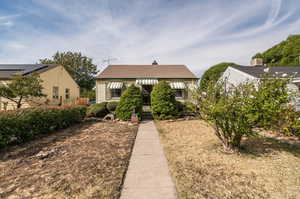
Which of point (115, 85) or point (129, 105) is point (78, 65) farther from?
point (129, 105)

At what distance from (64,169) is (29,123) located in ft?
13.7

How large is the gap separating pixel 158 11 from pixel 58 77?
615 inches

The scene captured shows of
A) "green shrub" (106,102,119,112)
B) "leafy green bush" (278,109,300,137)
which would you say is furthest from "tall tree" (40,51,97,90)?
"leafy green bush" (278,109,300,137)

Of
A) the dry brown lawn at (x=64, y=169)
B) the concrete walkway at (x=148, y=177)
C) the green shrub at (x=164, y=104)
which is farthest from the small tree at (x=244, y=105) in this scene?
the green shrub at (x=164, y=104)

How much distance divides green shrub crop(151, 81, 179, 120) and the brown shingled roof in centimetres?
579

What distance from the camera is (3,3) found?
8148 mm

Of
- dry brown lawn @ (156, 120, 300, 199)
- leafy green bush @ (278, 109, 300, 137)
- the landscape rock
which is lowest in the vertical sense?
dry brown lawn @ (156, 120, 300, 199)

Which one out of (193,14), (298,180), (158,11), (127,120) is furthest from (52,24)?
(298,180)

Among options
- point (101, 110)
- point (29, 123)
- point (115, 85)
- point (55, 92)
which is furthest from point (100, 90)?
point (29, 123)

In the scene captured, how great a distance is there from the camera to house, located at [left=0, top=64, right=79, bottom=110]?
14.0m

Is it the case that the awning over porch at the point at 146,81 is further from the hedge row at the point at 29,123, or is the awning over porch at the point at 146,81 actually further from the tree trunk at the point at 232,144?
the tree trunk at the point at 232,144

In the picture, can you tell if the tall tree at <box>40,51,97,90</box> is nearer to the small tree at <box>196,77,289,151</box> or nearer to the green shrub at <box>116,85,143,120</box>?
the green shrub at <box>116,85,143,120</box>

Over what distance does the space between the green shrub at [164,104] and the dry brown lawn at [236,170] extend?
5.83m

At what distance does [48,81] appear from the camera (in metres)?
16.4
